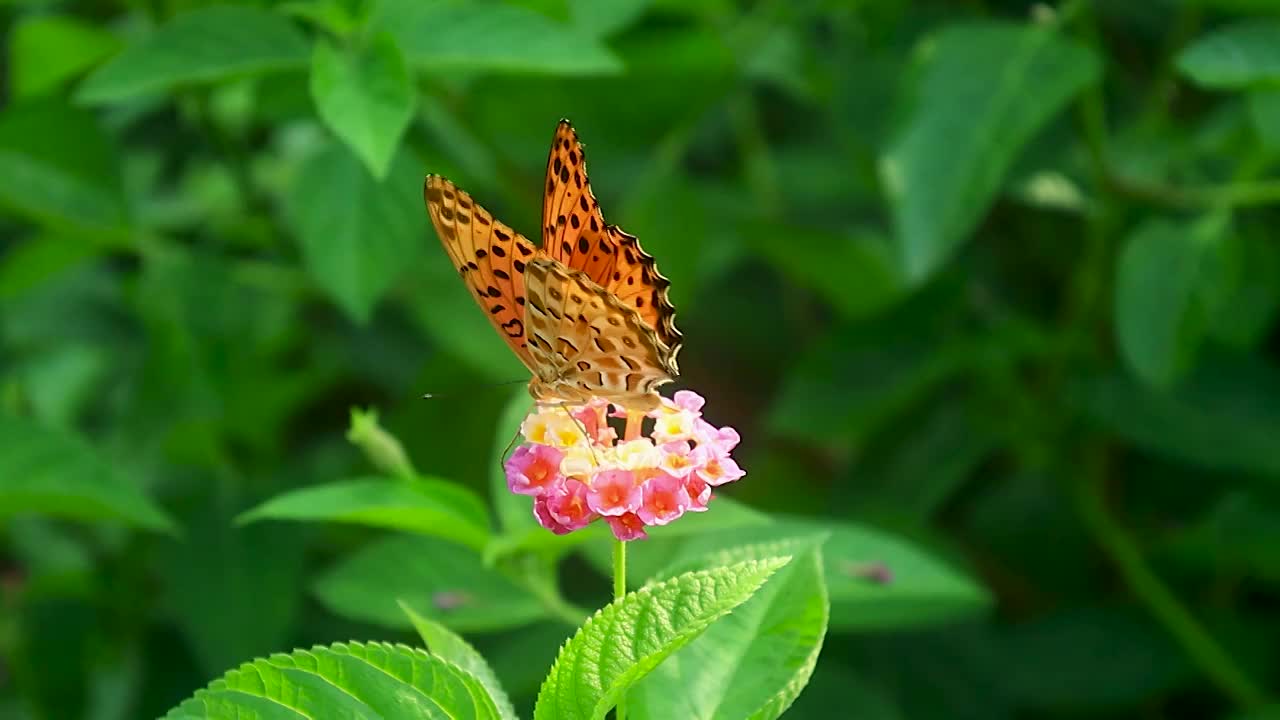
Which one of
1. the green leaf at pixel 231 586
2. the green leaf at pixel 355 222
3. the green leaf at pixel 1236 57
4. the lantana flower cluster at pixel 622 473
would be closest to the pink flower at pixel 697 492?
the lantana flower cluster at pixel 622 473

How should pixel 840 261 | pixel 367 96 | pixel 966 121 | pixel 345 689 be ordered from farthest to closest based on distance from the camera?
pixel 840 261 → pixel 966 121 → pixel 367 96 → pixel 345 689

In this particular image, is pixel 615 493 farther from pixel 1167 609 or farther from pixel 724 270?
pixel 724 270

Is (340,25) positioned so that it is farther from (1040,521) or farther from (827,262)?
(1040,521)

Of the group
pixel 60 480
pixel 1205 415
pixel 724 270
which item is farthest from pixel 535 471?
pixel 724 270

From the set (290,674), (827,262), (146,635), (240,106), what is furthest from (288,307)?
(290,674)

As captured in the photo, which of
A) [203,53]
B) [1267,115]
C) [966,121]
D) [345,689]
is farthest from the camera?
A: [966,121]

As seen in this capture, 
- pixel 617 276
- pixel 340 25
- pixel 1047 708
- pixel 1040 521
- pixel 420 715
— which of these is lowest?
pixel 1047 708

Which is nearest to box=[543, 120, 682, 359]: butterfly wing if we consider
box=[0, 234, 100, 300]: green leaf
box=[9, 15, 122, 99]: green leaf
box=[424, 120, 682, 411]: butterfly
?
box=[424, 120, 682, 411]: butterfly
